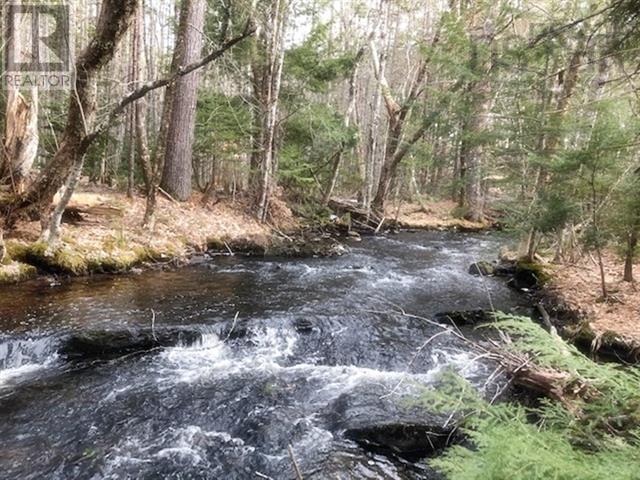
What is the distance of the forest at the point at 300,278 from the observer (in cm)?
365

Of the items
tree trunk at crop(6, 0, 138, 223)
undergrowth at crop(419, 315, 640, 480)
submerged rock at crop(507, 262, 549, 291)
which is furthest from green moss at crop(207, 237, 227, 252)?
undergrowth at crop(419, 315, 640, 480)

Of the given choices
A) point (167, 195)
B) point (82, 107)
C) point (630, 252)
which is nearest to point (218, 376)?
point (82, 107)

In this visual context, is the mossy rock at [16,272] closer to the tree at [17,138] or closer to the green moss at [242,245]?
the tree at [17,138]

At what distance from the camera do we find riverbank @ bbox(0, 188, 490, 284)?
7.63m

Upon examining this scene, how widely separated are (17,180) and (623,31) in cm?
995

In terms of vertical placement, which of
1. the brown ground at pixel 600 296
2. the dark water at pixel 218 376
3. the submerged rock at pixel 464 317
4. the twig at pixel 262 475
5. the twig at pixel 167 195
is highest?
the twig at pixel 167 195

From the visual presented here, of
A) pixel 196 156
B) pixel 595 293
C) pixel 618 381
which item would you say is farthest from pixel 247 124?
pixel 618 381

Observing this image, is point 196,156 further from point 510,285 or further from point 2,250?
point 510,285

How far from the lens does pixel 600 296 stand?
7.52m

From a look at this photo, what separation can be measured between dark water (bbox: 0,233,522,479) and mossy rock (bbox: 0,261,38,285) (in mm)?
268

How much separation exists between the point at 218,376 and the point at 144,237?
5.46 meters

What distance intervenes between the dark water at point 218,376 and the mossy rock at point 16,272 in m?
0.27

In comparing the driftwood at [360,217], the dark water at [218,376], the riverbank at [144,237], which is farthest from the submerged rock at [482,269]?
the driftwood at [360,217]

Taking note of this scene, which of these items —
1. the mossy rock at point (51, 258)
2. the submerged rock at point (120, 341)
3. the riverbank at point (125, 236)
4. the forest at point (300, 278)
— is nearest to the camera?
the forest at point (300, 278)
